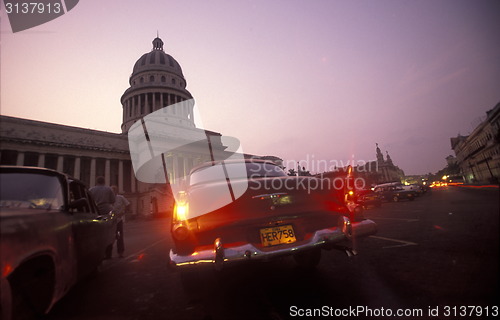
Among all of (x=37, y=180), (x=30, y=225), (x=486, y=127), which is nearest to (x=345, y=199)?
(x=30, y=225)

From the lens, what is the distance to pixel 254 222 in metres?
2.57

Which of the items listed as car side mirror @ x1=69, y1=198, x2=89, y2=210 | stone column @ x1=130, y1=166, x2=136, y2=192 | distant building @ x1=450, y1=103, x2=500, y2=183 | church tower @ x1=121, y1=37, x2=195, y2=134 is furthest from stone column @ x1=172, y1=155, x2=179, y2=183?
distant building @ x1=450, y1=103, x2=500, y2=183

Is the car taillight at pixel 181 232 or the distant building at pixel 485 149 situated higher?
the distant building at pixel 485 149

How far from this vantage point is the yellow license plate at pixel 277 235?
252 centimetres

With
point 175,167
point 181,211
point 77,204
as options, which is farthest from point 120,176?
point 181,211

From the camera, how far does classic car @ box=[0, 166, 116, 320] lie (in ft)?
5.50

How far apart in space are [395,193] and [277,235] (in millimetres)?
19499

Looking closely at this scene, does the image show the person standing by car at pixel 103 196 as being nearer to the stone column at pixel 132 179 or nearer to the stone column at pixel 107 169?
the stone column at pixel 107 169

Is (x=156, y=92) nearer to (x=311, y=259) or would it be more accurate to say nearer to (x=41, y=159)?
(x=41, y=159)

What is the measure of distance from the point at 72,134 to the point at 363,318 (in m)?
46.2

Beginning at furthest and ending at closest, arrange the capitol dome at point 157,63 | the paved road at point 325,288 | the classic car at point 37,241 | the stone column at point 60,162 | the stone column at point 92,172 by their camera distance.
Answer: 1. the capitol dome at point 157,63
2. the stone column at point 92,172
3. the stone column at point 60,162
4. the paved road at point 325,288
5. the classic car at point 37,241

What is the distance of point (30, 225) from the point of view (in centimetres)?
190

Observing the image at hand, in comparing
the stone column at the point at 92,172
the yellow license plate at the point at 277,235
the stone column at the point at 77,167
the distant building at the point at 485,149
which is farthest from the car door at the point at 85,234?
the distant building at the point at 485,149

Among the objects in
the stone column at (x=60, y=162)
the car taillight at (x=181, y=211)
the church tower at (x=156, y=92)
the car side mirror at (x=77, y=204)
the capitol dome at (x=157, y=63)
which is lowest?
the car taillight at (x=181, y=211)
